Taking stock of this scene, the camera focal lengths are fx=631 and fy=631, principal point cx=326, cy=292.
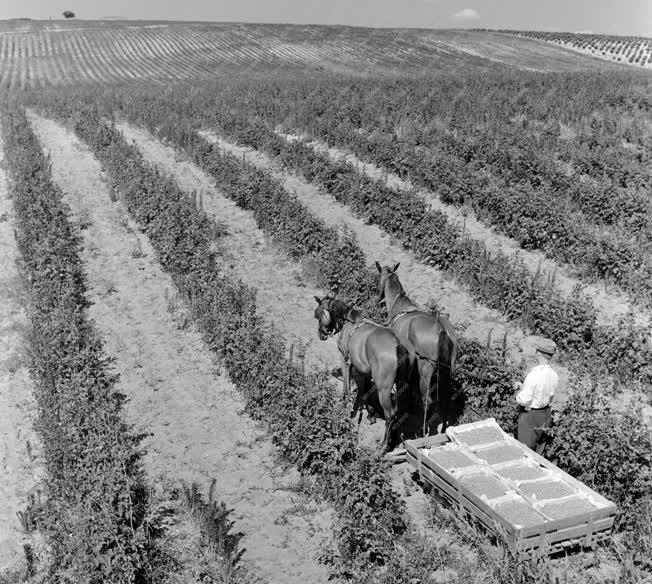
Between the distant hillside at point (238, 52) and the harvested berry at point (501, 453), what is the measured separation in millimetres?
45407

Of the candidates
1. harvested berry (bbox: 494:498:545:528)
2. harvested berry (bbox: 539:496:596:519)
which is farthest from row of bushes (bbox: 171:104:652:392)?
harvested berry (bbox: 494:498:545:528)

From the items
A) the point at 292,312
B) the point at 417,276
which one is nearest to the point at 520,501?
the point at 292,312

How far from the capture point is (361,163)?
68.5 feet

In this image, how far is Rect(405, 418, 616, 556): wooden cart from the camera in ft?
19.4

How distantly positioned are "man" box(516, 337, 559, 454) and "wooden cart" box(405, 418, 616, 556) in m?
0.37


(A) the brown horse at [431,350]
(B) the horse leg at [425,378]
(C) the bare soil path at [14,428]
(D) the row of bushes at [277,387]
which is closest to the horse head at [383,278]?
(A) the brown horse at [431,350]

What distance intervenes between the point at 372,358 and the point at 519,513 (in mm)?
2790

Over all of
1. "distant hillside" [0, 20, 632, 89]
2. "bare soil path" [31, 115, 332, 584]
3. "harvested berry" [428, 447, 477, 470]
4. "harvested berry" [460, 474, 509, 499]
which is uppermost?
"distant hillside" [0, 20, 632, 89]

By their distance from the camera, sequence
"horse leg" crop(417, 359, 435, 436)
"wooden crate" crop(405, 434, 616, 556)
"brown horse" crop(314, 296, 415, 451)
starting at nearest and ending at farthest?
"wooden crate" crop(405, 434, 616, 556), "brown horse" crop(314, 296, 415, 451), "horse leg" crop(417, 359, 435, 436)

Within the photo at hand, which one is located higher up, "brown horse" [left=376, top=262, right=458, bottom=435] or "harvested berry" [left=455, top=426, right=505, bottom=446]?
"brown horse" [left=376, top=262, right=458, bottom=435]

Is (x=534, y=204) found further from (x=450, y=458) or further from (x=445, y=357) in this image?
(x=450, y=458)

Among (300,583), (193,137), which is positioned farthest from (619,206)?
(193,137)

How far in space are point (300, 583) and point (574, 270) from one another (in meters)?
9.66

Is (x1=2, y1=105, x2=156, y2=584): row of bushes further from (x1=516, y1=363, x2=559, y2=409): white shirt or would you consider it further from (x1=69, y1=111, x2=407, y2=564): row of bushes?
(x1=516, y1=363, x2=559, y2=409): white shirt
